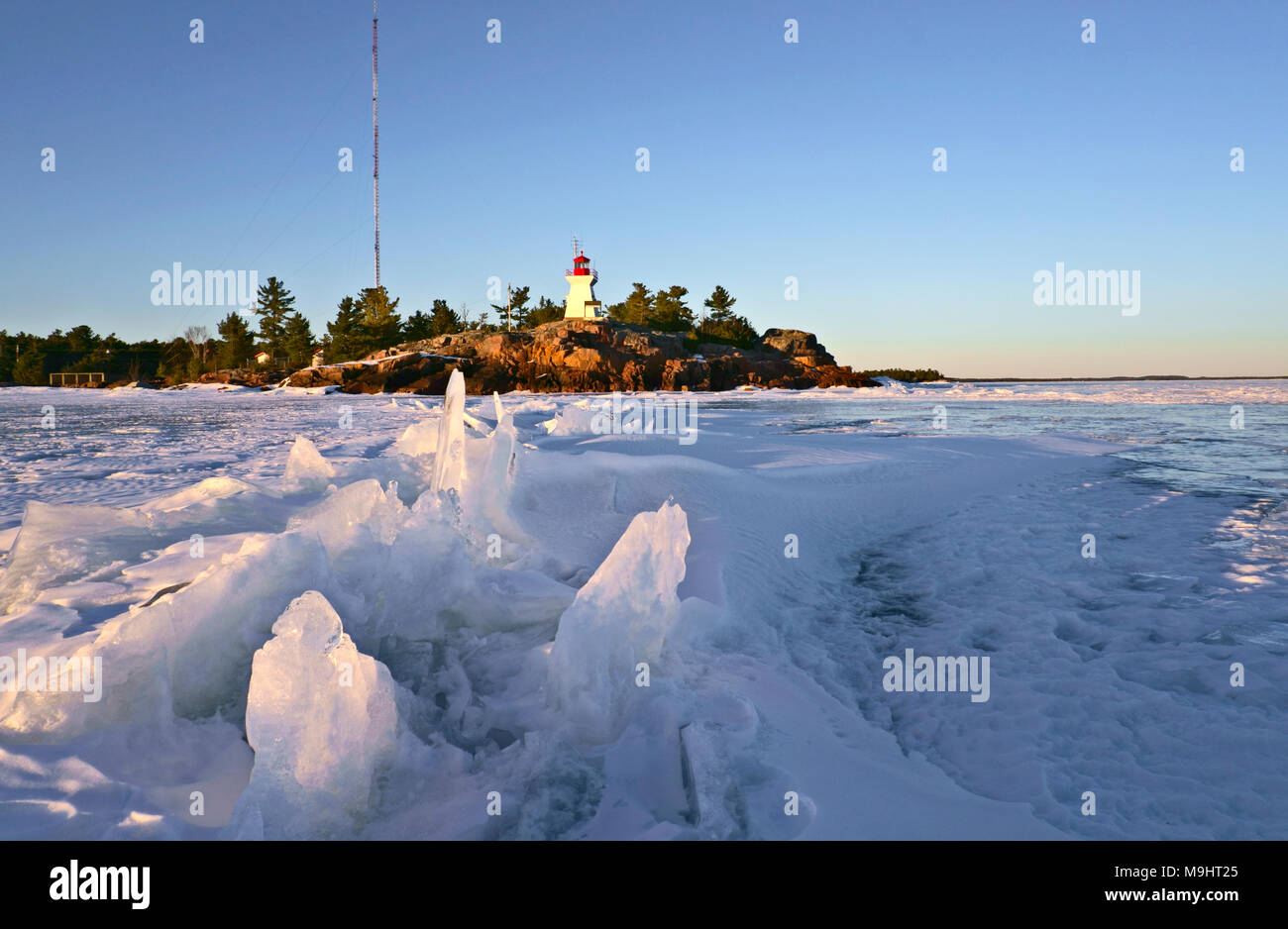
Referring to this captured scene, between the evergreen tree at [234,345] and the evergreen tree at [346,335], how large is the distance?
798cm

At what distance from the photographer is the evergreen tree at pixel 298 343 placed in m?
61.7

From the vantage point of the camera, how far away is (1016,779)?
7.32 ft

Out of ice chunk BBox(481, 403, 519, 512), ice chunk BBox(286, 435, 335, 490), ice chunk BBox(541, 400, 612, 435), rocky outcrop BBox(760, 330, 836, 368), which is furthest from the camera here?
rocky outcrop BBox(760, 330, 836, 368)

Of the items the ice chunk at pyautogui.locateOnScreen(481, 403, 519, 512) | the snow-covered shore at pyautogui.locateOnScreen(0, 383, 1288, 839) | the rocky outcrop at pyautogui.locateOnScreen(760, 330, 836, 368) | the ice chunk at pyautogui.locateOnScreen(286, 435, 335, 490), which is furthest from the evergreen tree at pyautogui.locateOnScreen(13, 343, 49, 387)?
the ice chunk at pyautogui.locateOnScreen(481, 403, 519, 512)

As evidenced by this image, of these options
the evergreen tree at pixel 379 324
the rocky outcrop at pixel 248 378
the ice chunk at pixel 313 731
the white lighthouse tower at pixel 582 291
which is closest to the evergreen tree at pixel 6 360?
the rocky outcrop at pixel 248 378

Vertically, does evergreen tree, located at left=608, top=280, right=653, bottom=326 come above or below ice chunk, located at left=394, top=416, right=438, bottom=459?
above

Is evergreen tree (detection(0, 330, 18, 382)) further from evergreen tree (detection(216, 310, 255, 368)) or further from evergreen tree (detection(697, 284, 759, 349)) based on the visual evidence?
evergreen tree (detection(697, 284, 759, 349))

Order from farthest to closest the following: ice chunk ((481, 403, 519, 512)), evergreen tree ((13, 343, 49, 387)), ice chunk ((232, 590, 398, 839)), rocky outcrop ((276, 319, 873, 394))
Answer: evergreen tree ((13, 343, 49, 387)) < rocky outcrop ((276, 319, 873, 394)) < ice chunk ((481, 403, 519, 512)) < ice chunk ((232, 590, 398, 839))

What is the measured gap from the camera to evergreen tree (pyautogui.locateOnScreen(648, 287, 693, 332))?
6769 centimetres

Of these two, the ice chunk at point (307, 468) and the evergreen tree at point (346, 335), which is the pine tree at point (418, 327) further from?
the ice chunk at point (307, 468)

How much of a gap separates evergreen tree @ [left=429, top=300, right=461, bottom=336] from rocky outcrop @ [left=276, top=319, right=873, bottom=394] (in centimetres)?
1239
